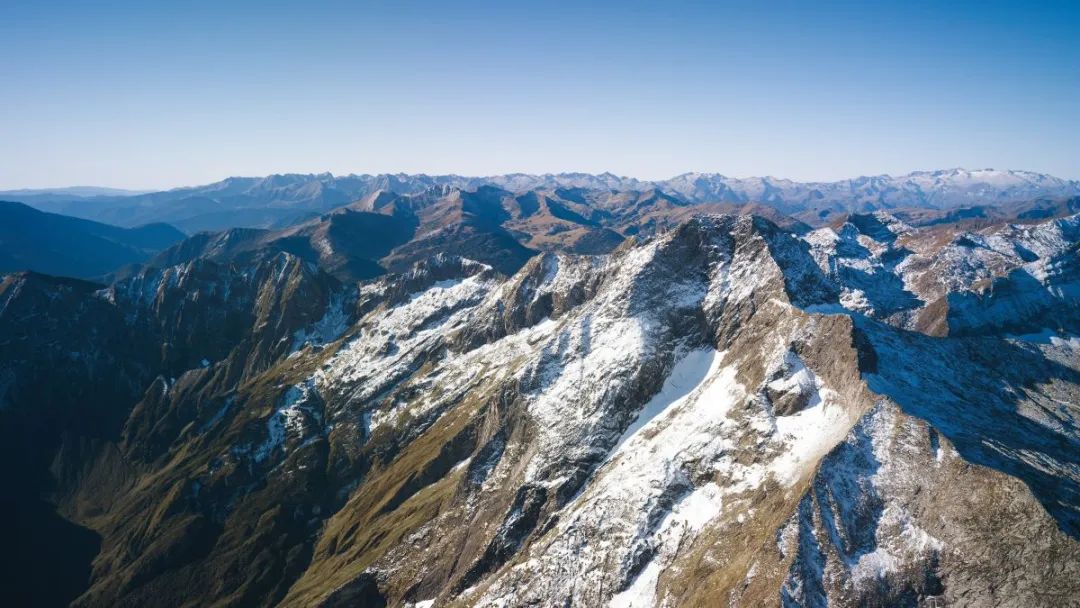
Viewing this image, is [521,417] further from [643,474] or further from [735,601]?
[735,601]

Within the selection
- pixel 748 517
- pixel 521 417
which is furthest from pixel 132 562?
pixel 748 517

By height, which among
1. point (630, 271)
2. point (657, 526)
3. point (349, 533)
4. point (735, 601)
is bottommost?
point (349, 533)

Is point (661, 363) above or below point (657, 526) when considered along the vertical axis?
above

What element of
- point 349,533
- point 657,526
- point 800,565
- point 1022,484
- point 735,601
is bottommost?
point 349,533

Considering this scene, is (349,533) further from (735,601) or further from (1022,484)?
(1022,484)

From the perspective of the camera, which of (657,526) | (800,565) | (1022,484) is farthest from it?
(657,526)

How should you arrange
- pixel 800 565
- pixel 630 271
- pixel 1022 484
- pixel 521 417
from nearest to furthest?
pixel 1022 484 → pixel 800 565 → pixel 521 417 → pixel 630 271

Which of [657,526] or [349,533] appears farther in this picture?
[349,533]

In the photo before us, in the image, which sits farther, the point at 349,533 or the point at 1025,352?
the point at 349,533

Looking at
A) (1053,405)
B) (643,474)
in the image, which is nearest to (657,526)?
(643,474)
